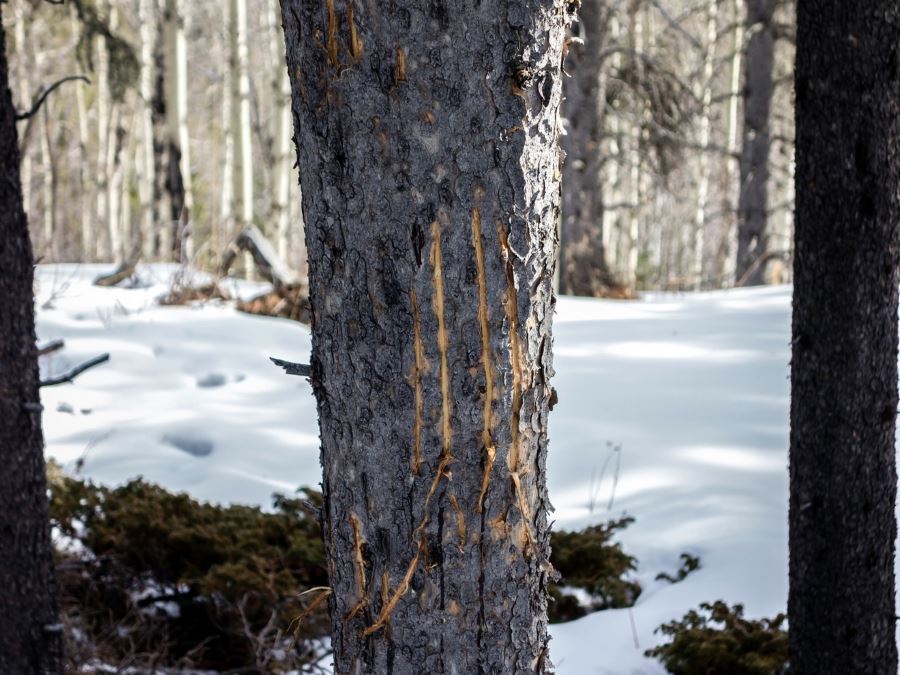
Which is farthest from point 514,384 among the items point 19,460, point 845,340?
point 19,460

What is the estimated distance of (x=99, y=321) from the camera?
6812mm

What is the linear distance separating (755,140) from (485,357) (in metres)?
10.6

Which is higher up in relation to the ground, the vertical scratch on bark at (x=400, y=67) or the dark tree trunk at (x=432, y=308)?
the vertical scratch on bark at (x=400, y=67)

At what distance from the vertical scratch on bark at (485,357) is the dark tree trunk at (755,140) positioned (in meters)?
9.67

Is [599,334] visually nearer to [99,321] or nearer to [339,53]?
[99,321]

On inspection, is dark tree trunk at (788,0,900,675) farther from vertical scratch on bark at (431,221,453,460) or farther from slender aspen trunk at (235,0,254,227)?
slender aspen trunk at (235,0,254,227)

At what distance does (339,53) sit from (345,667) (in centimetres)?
99

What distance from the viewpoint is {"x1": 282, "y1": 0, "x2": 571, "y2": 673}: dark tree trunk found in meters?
1.25

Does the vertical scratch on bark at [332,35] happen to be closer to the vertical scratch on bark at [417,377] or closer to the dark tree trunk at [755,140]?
the vertical scratch on bark at [417,377]

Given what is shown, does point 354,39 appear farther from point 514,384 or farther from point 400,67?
point 514,384

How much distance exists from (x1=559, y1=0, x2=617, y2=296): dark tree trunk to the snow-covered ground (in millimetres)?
2295

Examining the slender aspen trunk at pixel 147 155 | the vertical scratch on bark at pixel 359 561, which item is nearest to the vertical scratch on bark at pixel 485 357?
the vertical scratch on bark at pixel 359 561

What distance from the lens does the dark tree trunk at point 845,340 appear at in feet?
6.88

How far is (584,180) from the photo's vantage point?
9727 mm
